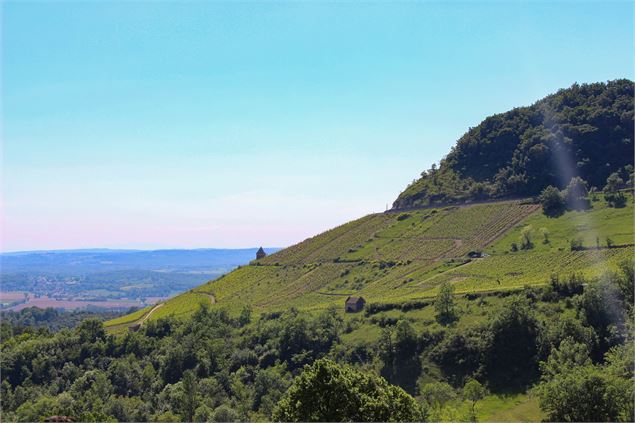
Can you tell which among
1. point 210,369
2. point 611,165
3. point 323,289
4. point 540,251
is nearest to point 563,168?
point 611,165

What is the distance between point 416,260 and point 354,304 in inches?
1197

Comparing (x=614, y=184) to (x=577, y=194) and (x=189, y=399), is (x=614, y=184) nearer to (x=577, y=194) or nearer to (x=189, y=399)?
(x=577, y=194)

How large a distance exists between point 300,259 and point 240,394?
236 feet

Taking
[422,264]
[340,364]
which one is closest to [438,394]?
[340,364]

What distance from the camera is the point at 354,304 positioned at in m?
109

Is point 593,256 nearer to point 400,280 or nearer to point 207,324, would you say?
point 400,280

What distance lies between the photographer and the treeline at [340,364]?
4822 centimetres

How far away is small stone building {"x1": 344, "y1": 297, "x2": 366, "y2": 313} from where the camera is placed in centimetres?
10875

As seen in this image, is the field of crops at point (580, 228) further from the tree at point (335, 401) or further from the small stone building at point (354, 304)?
the tree at point (335, 401)

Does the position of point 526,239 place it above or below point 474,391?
above

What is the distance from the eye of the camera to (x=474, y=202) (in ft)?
531

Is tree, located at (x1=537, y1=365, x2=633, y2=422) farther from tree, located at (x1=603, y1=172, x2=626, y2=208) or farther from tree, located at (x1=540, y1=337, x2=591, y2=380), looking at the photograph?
tree, located at (x1=603, y1=172, x2=626, y2=208)

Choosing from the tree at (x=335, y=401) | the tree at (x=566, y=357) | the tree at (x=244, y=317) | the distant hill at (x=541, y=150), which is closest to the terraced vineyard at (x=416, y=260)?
the tree at (x=244, y=317)

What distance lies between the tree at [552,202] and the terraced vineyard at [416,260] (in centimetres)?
249
